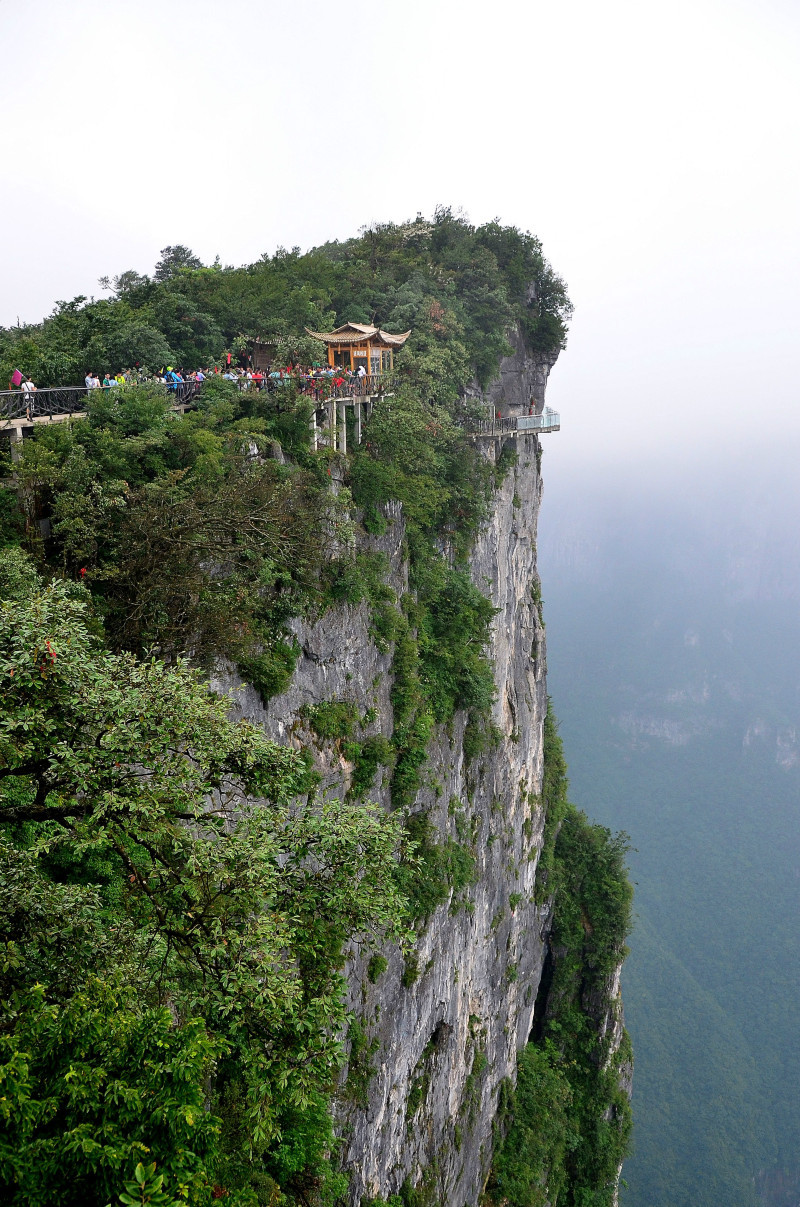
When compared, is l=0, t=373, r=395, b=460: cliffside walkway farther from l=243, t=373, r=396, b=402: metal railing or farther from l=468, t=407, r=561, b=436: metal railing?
l=468, t=407, r=561, b=436: metal railing

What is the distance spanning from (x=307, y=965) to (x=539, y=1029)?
87.1ft

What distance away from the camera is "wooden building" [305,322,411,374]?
24.2 metres

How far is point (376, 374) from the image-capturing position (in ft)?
76.0

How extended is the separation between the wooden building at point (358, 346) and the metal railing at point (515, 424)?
411 cm

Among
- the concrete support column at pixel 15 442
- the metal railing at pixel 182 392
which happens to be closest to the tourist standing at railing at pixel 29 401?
the metal railing at pixel 182 392

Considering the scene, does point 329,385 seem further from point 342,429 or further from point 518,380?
point 518,380

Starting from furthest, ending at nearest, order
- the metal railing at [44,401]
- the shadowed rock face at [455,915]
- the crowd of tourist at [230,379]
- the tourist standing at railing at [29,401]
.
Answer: the crowd of tourist at [230,379] < the shadowed rock face at [455,915] < the tourist standing at railing at [29,401] < the metal railing at [44,401]

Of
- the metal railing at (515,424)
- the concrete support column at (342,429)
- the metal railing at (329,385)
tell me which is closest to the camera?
the metal railing at (329,385)

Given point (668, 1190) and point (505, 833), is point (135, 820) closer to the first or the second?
point (505, 833)

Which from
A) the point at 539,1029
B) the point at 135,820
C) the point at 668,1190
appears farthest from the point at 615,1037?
the point at 135,820

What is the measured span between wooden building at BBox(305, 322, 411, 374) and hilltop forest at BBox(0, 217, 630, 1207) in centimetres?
136

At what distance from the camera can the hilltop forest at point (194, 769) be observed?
486 centimetres

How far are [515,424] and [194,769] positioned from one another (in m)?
26.1

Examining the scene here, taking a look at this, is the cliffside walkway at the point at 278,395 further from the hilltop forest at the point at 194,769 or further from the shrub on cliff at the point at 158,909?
the shrub on cliff at the point at 158,909
